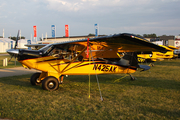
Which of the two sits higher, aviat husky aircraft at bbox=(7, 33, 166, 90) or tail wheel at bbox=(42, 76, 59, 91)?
aviat husky aircraft at bbox=(7, 33, 166, 90)

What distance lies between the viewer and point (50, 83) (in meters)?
6.39

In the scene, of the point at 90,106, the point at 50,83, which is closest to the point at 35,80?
the point at 50,83

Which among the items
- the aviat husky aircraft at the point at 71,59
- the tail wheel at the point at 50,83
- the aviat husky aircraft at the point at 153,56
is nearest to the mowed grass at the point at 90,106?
the tail wheel at the point at 50,83

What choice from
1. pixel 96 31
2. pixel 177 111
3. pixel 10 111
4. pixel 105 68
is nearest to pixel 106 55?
pixel 105 68

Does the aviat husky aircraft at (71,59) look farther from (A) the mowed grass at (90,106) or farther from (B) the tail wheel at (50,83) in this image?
(A) the mowed grass at (90,106)

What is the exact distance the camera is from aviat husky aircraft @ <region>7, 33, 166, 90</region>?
246 inches

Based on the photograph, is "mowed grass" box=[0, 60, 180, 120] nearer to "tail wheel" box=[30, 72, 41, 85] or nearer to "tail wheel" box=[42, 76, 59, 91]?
"tail wheel" box=[42, 76, 59, 91]

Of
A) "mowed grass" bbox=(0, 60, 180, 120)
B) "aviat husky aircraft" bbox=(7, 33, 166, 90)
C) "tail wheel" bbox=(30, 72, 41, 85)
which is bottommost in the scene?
"mowed grass" bbox=(0, 60, 180, 120)

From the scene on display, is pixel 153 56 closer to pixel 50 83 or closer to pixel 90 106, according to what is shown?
pixel 50 83

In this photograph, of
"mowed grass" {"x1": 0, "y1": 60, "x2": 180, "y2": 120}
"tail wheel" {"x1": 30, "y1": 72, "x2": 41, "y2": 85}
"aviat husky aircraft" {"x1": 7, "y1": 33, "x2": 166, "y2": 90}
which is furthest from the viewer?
"tail wheel" {"x1": 30, "y1": 72, "x2": 41, "y2": 85}

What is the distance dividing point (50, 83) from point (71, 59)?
1.46 metres

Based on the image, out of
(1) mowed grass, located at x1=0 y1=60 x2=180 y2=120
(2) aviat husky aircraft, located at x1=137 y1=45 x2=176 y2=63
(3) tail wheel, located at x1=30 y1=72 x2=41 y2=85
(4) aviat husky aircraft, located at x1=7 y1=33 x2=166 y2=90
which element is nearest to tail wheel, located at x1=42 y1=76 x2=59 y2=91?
(4) aviat husky aircraft, located at x1=7 y1=33 x2=166 y2=90

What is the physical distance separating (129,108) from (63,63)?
3.75 meters

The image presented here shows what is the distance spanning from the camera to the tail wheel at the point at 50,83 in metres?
6.28
